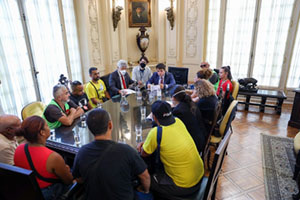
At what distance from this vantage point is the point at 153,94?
3.56m

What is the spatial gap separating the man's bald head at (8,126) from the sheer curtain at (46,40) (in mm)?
2417

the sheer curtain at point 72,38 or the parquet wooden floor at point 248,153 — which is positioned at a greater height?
the sheer curtain at point 72,38

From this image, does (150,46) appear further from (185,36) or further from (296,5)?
(296,5)

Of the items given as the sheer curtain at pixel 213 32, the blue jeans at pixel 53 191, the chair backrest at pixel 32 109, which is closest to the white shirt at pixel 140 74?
the chair backrest at pixel 32 109

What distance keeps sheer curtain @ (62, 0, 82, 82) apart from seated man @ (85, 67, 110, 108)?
1.52 metres

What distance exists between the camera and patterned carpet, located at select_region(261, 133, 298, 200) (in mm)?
2412

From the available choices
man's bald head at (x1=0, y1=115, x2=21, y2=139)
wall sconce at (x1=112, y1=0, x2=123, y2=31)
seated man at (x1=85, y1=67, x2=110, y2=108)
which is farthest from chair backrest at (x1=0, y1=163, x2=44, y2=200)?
wall sconce at (x1=112, y1=0, x2=123, y2=31)

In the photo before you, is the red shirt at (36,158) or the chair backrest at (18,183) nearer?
the chair backrest at (18,183)

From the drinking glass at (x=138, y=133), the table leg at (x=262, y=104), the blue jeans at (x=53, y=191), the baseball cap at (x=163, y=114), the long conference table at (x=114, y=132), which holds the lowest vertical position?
the table leg at (x=262, y=104)

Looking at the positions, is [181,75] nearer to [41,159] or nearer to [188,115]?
[188,115]

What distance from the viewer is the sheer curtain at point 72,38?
4560 millimetres

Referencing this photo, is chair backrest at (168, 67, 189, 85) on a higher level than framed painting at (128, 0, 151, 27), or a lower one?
lower

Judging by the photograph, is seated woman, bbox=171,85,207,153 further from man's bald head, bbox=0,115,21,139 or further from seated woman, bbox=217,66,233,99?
man's bald head, bbox=0,115,21,139

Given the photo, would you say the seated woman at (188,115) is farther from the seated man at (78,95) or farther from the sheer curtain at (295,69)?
the sheer curtain at (295,69)
